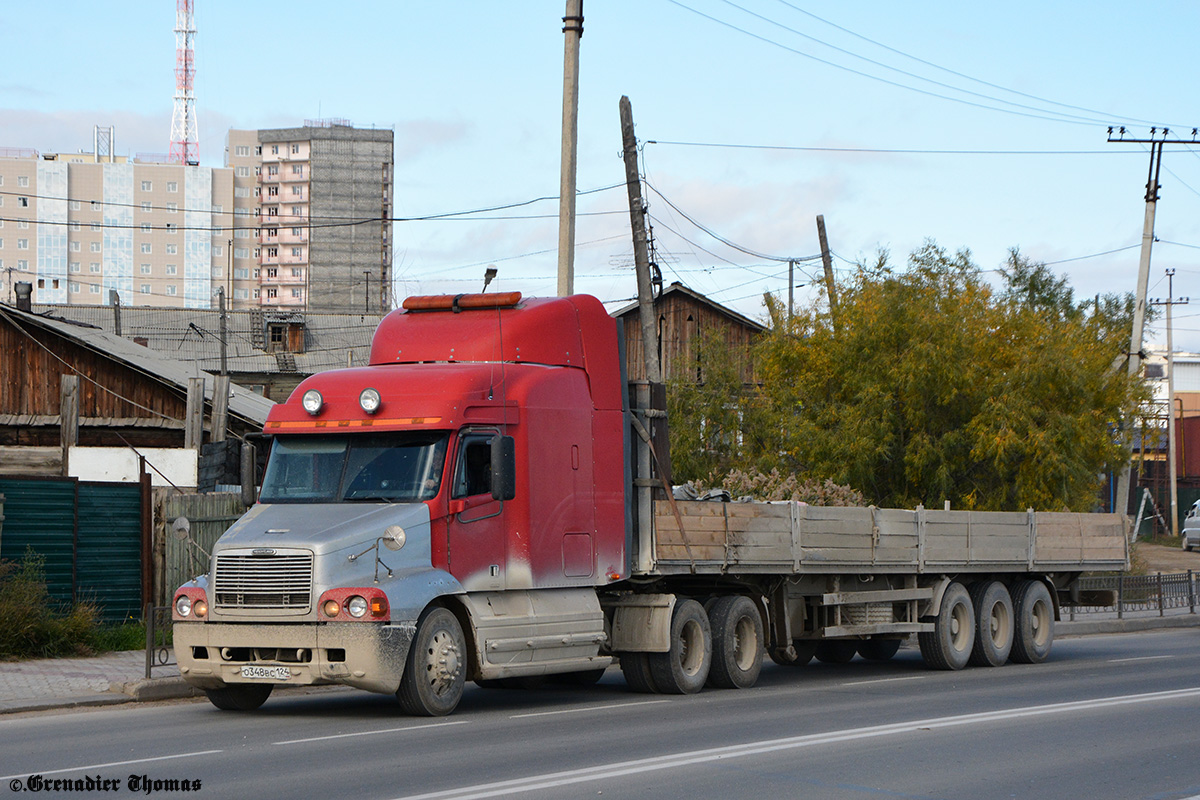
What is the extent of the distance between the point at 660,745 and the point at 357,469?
400cm

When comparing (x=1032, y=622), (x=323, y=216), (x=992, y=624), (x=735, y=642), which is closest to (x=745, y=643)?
(x=735, y=642)

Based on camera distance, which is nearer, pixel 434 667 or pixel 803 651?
pixel 434 667

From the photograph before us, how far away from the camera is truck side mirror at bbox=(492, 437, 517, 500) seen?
12.3 metres

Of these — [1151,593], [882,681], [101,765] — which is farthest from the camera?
[1151,593]

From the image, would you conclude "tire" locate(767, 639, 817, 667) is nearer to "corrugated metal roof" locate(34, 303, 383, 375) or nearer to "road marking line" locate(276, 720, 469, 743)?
"road marking line" locate(276, 720, 469, 743)

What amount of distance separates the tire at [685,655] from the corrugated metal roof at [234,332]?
167 ft

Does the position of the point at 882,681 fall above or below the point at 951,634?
below

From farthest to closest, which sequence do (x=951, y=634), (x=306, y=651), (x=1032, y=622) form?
(x=1032, y=622)
(x=951, y=634)
(x=306, y=651)

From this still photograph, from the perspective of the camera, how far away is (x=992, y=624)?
62.8 feet

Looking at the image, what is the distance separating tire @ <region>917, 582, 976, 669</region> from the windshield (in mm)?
8502

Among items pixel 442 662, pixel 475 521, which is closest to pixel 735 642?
pixel 475 521

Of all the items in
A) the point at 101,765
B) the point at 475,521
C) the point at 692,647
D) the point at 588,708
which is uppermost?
the point at 475,521

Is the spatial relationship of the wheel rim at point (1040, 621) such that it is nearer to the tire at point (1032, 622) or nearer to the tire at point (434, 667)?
the tire at point (1032, 622)

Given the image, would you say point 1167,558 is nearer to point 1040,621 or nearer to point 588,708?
point 1040,621
